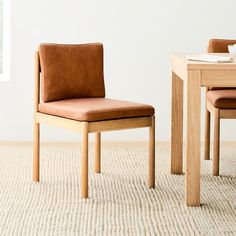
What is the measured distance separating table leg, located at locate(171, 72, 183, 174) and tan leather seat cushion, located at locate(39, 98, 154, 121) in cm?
38

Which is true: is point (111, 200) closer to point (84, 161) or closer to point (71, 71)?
point (84, 161)

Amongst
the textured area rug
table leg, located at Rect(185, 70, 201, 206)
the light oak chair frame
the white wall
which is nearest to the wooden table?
table leg, located at Rect(185, 70, 201, 206)

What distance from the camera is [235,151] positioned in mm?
4719

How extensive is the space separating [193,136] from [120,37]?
1.72 metres

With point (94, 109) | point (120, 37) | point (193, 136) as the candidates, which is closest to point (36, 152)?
point (94, 109)

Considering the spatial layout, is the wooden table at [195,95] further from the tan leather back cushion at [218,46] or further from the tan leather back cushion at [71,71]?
the tan leather back cushion at [218,46]

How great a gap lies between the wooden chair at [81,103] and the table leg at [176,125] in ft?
1.16

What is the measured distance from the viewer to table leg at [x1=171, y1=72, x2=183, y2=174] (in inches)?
155

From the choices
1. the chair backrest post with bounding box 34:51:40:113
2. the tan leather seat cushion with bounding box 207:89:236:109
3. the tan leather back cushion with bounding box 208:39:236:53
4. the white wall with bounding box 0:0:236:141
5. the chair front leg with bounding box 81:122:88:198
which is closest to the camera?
the chair front leg with bounding box 81:122:88:198

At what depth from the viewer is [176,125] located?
156 inches

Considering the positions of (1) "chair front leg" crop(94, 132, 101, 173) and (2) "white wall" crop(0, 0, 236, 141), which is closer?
(1) "chair front leg" crop(94, 132, 101, 173)

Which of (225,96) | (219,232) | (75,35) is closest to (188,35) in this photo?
(75,35)

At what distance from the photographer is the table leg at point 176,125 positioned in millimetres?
3941

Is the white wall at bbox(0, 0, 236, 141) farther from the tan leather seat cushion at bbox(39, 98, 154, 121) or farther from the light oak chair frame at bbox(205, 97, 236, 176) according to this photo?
the tan leather seat cushion at bbox(39, 98, 154, 121)
